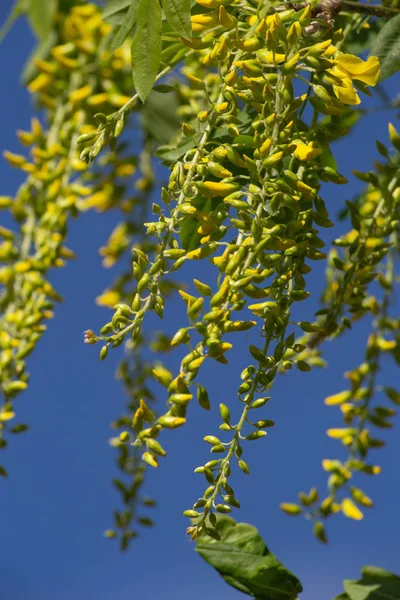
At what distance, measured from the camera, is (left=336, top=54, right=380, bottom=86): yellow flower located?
2.08 ft

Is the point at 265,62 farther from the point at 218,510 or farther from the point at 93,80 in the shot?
the point at 93,80

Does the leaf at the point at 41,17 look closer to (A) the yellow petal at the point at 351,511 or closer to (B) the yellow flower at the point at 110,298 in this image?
(A) the yellow petal at the point at 351,511

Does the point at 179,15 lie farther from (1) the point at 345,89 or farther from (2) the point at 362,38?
(2) the point at 362,38

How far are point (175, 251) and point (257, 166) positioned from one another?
95 mm

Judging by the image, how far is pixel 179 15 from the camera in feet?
2.06

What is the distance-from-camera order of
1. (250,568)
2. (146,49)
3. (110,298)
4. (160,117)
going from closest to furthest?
(146,49) < (250,568) < (160,117) < (110,298)

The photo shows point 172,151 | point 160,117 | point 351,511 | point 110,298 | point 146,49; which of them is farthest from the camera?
point 110,298

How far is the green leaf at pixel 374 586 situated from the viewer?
698 mm

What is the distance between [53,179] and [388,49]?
2.54 ft

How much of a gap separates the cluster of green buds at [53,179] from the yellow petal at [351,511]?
1.47 ft

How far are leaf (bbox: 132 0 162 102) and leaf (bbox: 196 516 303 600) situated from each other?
40 cm

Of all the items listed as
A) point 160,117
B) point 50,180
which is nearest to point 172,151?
point 160,117

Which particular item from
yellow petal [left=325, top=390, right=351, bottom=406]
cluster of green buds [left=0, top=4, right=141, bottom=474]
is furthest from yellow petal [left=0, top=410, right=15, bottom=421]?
yellow petal [left=325, top=390, right=351, bottom=406]

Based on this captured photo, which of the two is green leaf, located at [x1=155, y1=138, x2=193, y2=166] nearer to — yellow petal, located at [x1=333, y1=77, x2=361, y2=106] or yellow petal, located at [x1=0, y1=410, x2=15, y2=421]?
yellow petal, located at [x1=333, y1=77, x2=361, y2=106]
